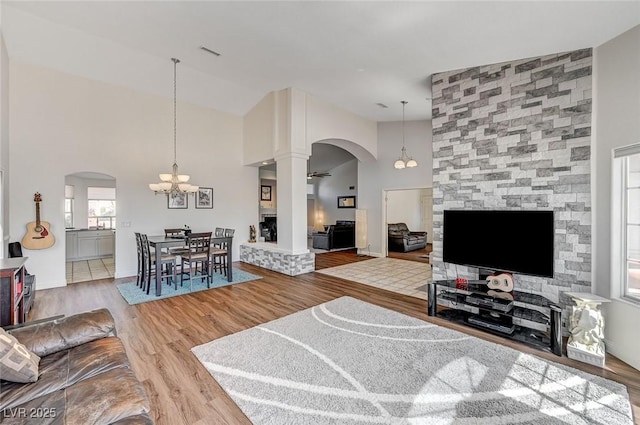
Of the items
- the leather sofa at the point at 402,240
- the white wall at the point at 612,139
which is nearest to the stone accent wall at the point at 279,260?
the leather sofa at the point at 402,240

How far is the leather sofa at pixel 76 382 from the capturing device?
1.25 metres

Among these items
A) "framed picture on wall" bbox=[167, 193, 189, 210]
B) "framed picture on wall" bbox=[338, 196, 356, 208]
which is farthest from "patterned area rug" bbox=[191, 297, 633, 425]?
"framed picture on wall" bbox=[338, 196, 356, 208]

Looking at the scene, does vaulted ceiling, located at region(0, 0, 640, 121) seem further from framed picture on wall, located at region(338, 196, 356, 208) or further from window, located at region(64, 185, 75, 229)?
framed picture on wall, located at region(338, 196, 356, 208)

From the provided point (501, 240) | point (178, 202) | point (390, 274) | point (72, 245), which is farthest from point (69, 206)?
point (501, 240)

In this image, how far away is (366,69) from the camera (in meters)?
4.56

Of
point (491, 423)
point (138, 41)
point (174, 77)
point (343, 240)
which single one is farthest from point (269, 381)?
point (343, 240)

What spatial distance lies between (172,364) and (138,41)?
4.80 m

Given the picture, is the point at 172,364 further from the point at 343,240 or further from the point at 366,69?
the point at 343,240

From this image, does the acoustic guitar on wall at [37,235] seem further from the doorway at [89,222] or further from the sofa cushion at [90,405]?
the sofa cushion at [90,405]

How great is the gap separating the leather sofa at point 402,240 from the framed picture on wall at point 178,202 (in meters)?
6.21

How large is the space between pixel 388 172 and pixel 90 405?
300 inches

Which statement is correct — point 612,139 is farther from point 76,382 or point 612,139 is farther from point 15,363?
point 15,363

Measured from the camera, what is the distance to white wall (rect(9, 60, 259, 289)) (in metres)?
4.89

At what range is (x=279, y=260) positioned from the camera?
20.4 ft
